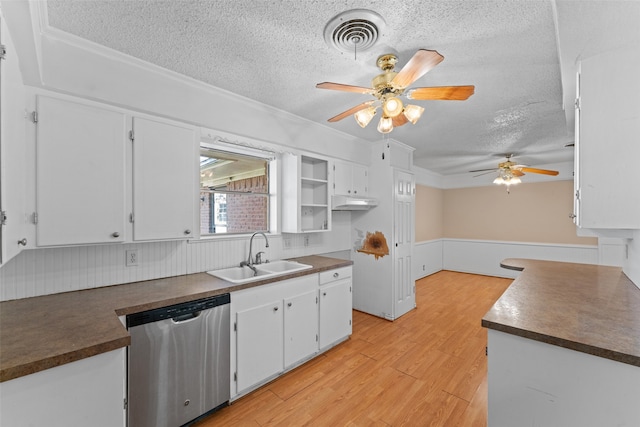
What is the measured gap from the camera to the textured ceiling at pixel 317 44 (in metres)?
1.40

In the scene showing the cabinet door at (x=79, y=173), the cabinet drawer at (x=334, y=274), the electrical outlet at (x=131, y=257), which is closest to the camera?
the cabinet door at (x=79, y=173)

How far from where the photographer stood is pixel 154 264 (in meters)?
2.14

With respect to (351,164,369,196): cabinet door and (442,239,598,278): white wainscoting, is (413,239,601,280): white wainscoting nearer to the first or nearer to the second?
(442,239,598,278): white wainscoting

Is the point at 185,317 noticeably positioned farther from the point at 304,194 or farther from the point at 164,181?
the point at 304,194

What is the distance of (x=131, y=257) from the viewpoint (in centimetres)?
203

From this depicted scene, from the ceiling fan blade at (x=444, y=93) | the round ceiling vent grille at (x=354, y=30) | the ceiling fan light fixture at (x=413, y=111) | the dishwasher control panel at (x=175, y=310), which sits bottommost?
the dishwasher control panel at (x=175, y=310)

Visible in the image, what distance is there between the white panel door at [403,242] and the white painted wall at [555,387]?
2411 mm

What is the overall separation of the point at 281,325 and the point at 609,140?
8.31 ft

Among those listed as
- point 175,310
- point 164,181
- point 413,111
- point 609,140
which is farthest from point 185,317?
point 609,140

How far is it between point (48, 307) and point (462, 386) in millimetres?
3053

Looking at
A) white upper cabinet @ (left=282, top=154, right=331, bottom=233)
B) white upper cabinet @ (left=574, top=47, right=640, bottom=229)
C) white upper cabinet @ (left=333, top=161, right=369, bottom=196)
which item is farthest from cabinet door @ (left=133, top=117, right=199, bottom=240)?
white upper cabinet @ (left=574, top=47, right=640, bottom=229)

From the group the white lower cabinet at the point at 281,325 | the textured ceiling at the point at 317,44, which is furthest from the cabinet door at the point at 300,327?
the textured ceiling at the point at 317,44

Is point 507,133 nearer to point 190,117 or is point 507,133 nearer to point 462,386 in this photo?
point 462,386

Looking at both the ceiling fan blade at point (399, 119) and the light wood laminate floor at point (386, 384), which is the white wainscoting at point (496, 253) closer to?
the light wood laminate floor at point (386, 384)
